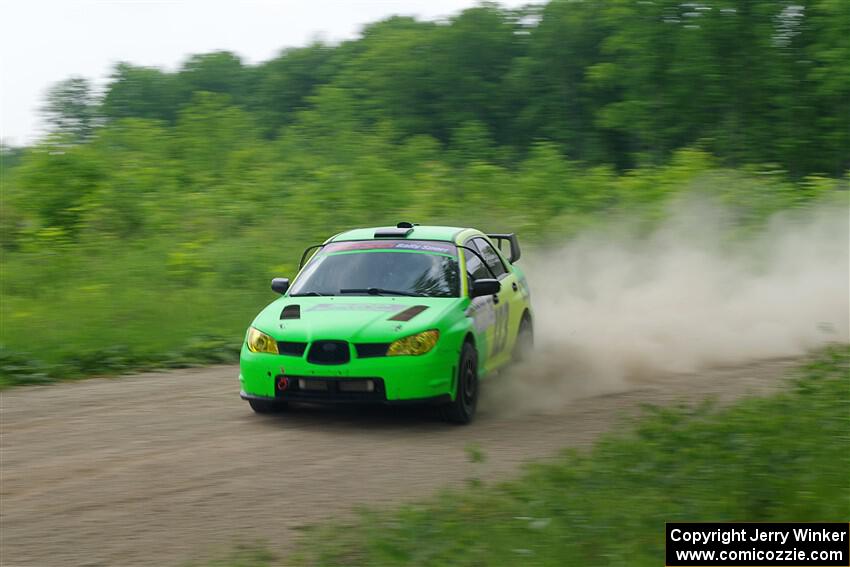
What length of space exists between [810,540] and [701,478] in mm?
1066

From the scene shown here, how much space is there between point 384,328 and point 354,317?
0.36 metres

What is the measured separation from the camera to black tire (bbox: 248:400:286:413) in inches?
370

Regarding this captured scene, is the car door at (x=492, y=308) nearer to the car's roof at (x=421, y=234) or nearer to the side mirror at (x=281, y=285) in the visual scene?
the car's roof at (x=421, y=234)

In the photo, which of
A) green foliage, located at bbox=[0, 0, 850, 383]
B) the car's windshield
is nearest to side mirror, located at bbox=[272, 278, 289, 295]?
the car's windshield

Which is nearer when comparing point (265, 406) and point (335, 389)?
point (335, 389)

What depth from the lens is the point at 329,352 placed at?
29.1 feet

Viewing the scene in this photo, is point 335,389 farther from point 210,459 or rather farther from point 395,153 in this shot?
point 395,153

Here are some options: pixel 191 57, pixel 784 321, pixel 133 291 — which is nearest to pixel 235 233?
pixel 133 291

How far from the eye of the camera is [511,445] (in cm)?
845

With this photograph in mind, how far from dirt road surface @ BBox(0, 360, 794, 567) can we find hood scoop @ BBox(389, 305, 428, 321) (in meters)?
0.99

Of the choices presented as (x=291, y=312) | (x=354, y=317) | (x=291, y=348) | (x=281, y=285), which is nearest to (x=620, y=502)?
(x=354, y=317)

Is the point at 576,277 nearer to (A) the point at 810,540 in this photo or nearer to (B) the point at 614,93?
(A) the point at 810,540

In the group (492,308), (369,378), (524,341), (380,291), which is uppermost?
(380,291)

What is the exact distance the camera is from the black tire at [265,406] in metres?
9.39
